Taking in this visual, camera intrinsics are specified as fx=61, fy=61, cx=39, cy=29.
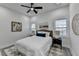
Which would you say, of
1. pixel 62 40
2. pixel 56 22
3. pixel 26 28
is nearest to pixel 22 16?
pixel 26 28

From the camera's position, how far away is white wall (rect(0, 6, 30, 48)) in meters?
1.66

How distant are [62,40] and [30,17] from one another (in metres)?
1.46

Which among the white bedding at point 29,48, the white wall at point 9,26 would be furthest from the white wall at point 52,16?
the white bedding at point 29,48

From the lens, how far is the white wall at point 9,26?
1663mm

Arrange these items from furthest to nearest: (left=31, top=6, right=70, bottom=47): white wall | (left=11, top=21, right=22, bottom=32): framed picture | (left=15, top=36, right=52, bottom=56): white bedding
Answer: (left=31, top=6, right=70, bottom=47): white wall < (left=11, top=21, right=22, bottom=32): framed picture < (left=15, top=36, right=52, bottom=56): white bedding

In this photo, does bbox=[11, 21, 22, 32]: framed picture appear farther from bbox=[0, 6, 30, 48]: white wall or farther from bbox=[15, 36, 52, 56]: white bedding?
bbox=[15, 36, 52, 56]: white bedding

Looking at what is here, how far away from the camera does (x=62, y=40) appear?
90.6 inches

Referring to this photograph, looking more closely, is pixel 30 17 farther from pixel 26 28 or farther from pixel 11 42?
pixel 11 42

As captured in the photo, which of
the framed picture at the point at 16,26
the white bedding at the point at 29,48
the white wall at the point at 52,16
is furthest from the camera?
the white wall at the point at 52,16

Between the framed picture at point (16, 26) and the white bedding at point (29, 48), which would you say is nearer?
the white bedding at point (29, 48)

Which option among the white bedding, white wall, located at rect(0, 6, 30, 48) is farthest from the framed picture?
the white bedding

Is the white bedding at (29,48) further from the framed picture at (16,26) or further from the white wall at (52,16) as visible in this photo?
the white wall at (52,16)

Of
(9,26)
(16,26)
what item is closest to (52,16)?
(16,26)

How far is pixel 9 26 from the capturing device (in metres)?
1.70
